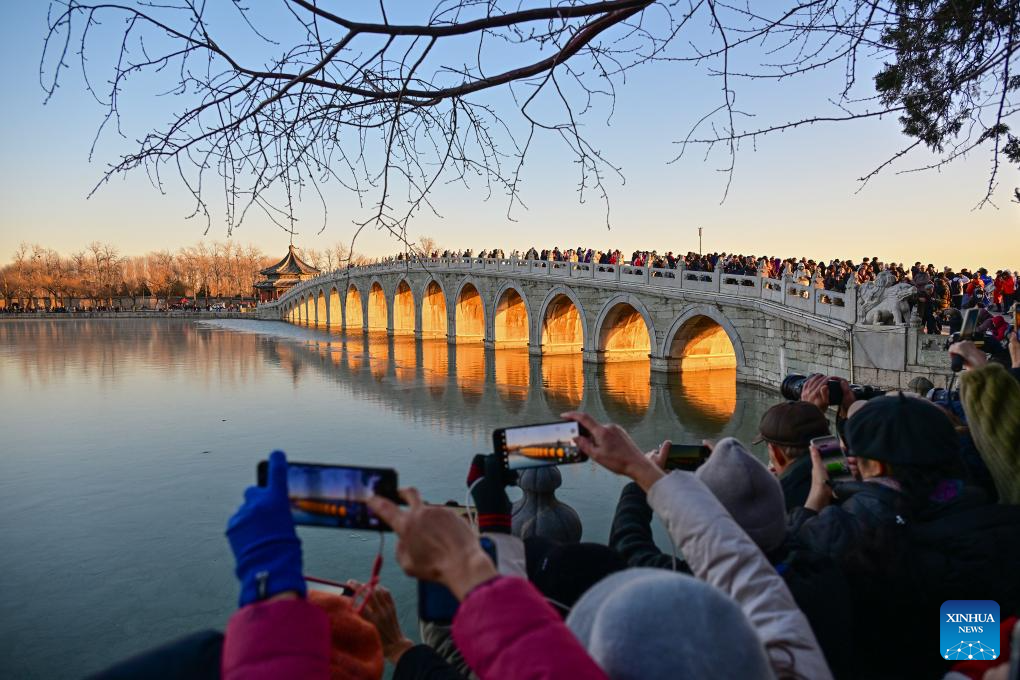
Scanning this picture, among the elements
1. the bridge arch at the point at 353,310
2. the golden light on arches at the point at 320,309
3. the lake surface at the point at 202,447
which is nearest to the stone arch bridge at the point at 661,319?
the lake surface at the point at 202,447

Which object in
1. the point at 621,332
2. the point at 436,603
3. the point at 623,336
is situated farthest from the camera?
the point at 623,336

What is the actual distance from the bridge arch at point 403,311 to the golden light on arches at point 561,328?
48.7ft

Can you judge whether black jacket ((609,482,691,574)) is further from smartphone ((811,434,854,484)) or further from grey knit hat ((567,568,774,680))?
grey knit hat ((567,568,774,680))

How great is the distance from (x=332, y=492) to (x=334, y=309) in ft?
158

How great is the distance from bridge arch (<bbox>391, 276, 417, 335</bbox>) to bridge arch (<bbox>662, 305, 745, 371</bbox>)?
21527 mm

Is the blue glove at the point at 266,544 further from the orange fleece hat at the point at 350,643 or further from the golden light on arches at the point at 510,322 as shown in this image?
the golden light on arches at the point at 510,322

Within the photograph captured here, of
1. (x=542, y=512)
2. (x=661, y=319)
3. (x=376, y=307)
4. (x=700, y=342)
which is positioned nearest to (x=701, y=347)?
(x=700, y=342)

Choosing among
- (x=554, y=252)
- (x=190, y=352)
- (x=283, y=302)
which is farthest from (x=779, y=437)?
(x=283, y=302)

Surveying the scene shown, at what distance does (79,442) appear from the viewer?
437 inches

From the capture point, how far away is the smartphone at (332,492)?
1215 millimetres

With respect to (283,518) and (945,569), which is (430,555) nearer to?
(283,518)

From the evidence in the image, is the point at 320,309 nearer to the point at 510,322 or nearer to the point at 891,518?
the point at 510,322

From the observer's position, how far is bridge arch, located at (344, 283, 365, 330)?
45562mm

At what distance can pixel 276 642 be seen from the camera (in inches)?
37.5
